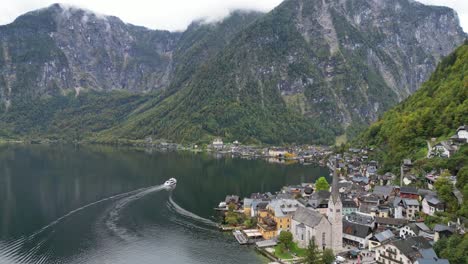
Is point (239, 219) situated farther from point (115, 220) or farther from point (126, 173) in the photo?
point (126, 173)

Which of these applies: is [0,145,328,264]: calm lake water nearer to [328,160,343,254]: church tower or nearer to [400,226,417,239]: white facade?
[328,160,343,254]: church tower

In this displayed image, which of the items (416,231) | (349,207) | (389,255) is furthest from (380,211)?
(389,255)

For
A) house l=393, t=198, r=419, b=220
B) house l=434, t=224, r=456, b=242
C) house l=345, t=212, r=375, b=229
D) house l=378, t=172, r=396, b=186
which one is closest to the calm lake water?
house l=345, t=212, r=375, b=229

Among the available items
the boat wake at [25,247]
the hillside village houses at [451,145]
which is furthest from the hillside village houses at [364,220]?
the boat wake at [25,247]

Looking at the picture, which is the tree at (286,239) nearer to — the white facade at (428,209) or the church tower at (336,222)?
the church tower at (336,222)

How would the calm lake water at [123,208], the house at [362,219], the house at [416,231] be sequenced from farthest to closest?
the house at [362,219], the calm lake water at [123,208], the house at [416,231]

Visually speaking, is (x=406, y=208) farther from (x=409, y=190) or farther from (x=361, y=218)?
(x=361, y=218)
